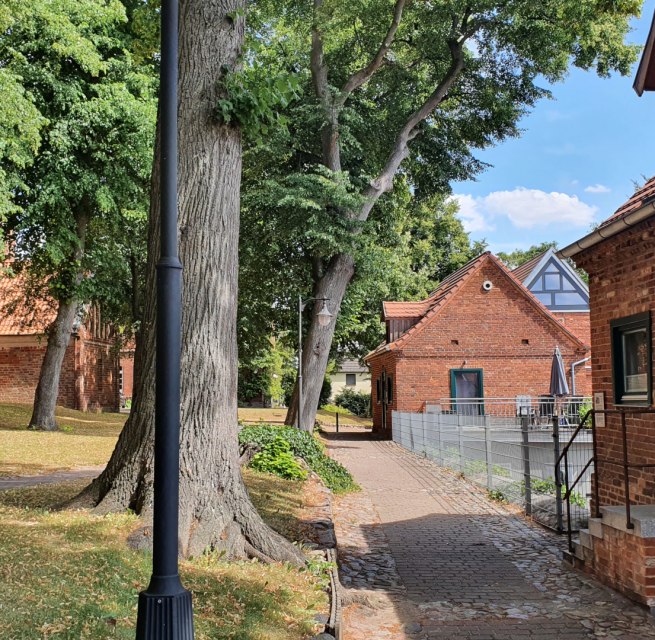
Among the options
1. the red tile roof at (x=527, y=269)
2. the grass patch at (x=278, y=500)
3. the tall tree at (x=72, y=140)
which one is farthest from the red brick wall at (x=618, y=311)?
the red tile roof at (x=527, y=269)

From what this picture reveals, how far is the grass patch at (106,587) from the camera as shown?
167 inches

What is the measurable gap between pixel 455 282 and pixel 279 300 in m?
8.87

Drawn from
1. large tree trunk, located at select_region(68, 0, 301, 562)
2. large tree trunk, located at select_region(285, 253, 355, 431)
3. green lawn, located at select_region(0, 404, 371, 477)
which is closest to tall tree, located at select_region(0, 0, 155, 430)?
green lawn, located at select_region(0, 404, 371, 477)

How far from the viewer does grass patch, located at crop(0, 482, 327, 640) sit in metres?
4.24

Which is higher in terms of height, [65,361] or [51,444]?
[65,361]

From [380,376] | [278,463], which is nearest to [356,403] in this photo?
[380,376]

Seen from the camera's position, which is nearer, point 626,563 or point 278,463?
point 626,563

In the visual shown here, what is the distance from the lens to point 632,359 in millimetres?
8578

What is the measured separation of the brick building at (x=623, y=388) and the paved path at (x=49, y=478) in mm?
7938

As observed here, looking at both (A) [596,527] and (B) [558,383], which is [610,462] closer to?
(A) [596,527]

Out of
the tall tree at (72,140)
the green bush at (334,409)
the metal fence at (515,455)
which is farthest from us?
the green bush at (334,409)

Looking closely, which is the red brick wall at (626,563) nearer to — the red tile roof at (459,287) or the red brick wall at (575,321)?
the red tile roof at (459,287)

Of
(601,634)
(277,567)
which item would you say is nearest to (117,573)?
(277,567)

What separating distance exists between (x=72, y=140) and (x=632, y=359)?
1690 centimetres
